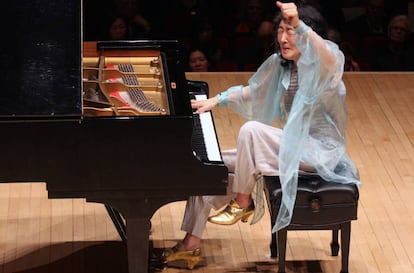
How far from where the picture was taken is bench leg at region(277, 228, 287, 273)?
4703 millimetres

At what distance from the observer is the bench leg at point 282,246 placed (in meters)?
4.70

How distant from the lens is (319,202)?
464cm

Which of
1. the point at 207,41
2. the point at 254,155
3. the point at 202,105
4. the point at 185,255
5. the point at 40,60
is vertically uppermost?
the point at 207,41

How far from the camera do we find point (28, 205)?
5.66 m

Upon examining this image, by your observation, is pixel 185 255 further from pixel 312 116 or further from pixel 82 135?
pixel 82 135

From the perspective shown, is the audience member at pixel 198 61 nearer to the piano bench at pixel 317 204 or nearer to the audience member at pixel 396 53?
the audience member at pixel 396 53

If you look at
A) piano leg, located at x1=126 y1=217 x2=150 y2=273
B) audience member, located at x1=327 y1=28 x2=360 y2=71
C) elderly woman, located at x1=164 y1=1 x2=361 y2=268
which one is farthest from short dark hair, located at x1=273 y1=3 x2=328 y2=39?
audience member, located at x1=327 y1=28 x2=360 y2=71

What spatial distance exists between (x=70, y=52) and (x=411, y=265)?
6.38 ft

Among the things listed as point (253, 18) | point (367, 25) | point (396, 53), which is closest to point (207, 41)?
point (253, 18)

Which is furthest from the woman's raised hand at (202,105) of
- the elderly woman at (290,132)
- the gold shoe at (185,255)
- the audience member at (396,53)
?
the audience member at (396,53)

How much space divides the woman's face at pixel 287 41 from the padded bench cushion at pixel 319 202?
56 centimetres

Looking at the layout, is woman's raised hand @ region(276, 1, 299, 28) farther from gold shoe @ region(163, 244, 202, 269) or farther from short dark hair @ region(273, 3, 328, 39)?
gold shoe @ region(163, 244, 202, 269)

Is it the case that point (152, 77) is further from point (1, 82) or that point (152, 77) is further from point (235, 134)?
point (235, 134)

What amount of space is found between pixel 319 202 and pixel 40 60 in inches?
53.3
